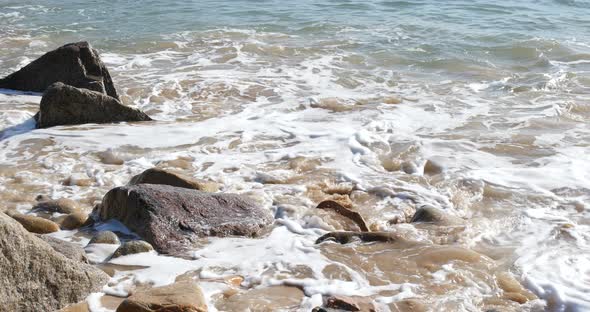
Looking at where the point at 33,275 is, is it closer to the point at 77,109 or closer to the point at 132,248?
the point at 132,248

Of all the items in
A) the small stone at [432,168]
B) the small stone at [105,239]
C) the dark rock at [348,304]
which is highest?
the dark rock at [348,304]

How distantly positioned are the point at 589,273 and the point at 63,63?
647cm

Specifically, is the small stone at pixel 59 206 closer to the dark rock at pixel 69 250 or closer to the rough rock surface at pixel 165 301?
the dark rock at pixel 69 250

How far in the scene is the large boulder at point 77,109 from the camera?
22.8ft

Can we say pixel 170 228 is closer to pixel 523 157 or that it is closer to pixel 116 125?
pixel 116 125

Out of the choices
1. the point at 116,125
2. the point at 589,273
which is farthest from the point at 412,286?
the point at 116,125

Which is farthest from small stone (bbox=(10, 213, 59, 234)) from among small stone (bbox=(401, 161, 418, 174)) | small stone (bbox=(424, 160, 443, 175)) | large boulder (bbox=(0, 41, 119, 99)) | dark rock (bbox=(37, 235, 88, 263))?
large boulder (bbox=(0, 41, 119, 99))

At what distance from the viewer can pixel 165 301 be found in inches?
129

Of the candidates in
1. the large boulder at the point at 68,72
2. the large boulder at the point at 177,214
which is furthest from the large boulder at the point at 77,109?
the large boulder at the point at 177,214

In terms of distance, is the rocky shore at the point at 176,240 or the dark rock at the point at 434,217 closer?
the rocky shore at the point at 176,240

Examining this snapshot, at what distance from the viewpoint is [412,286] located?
12.7ft

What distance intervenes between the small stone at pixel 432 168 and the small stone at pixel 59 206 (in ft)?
9.91

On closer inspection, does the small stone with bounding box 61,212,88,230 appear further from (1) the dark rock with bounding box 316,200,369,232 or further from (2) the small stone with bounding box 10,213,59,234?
(1) the dark rock with bounding box 316,200,369,232

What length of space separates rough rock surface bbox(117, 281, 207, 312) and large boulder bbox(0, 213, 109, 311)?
31cm
